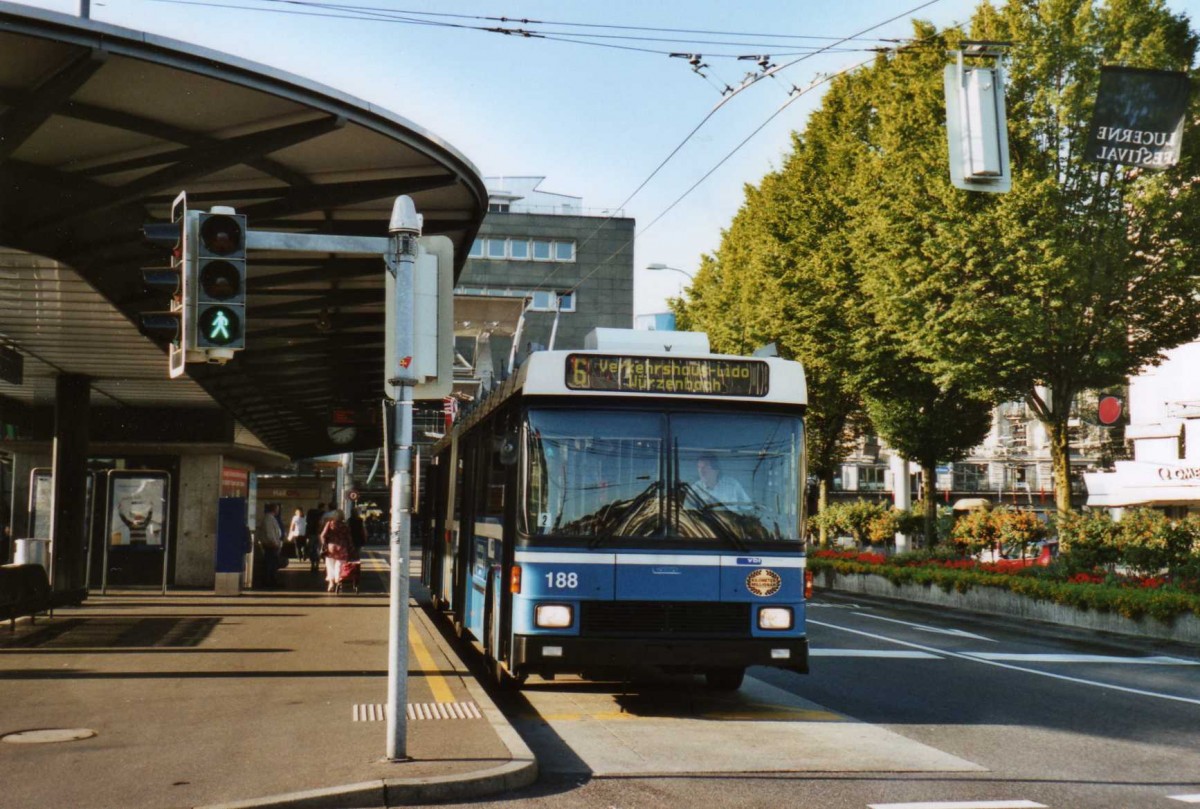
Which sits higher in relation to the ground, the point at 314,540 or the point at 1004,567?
the point at 314,540

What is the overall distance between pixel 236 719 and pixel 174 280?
129 inches

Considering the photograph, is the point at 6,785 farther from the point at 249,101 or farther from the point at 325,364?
A: the point at 325,364

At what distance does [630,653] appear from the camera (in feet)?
32.9

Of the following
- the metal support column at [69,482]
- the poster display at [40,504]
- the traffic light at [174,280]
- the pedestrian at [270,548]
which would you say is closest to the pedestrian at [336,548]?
the pedestrian at [270,548]

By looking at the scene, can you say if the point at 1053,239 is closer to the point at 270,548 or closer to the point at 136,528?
the point at 270,548

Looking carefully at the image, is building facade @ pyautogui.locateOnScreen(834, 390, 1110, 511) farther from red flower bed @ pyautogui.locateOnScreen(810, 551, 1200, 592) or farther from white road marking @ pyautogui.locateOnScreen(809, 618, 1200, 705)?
white road marking @ pyautogui.locateOnScreen(809, 618, 1200, 705)

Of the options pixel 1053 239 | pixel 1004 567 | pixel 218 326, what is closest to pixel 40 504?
pixel 218 326

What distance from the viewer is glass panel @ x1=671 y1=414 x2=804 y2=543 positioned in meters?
10.4

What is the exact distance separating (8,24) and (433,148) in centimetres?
427

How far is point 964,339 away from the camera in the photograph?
84.0 ft

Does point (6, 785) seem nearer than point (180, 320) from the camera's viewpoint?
Yes

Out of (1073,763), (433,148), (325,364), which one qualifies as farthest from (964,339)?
(1073,763)

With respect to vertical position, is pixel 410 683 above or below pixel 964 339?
below

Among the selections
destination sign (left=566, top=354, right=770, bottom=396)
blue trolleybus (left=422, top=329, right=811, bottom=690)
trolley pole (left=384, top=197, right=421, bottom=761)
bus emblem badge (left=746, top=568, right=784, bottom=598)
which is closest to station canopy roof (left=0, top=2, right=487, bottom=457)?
trolley pole (left=384, top=197, right=421, bottom=761)
